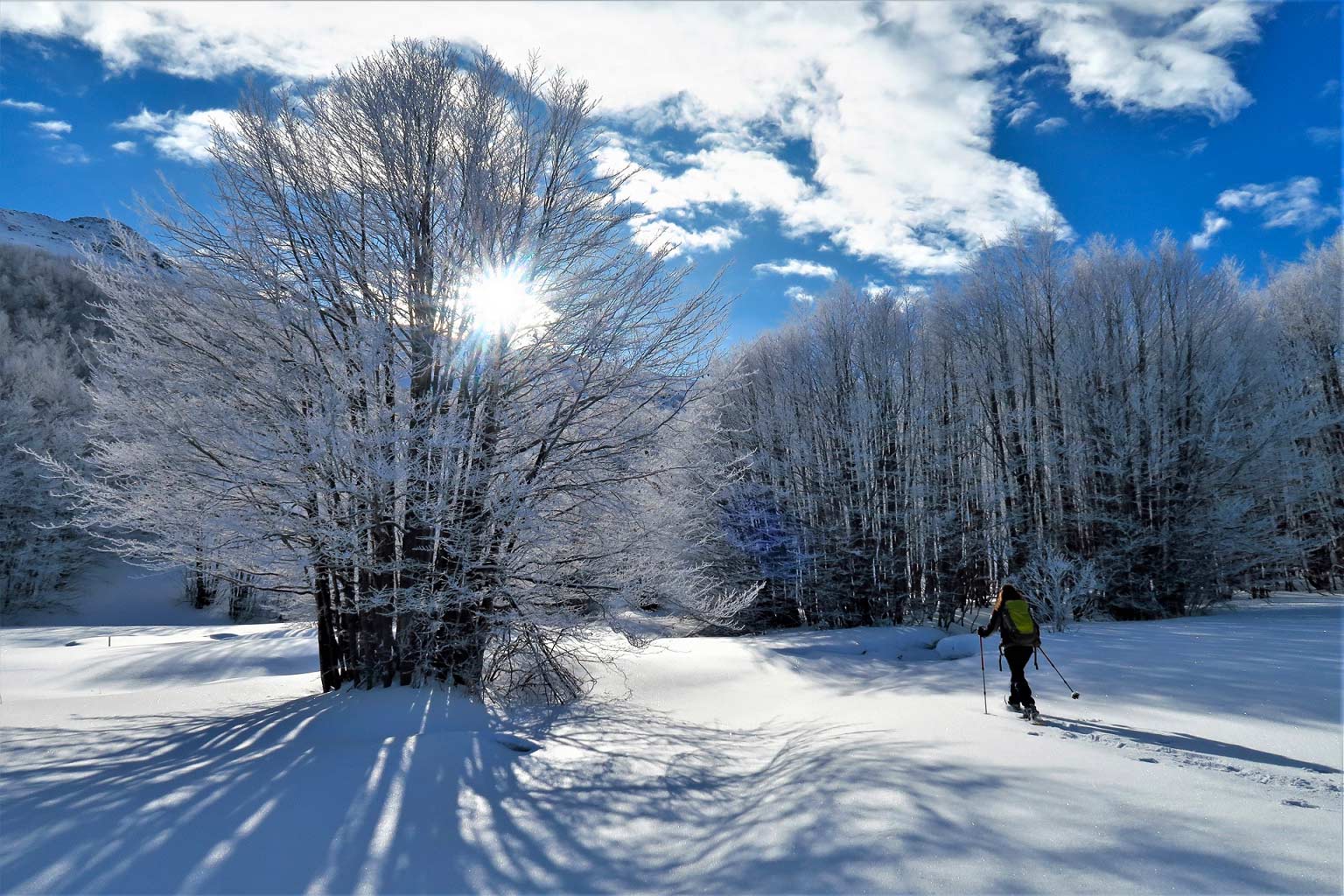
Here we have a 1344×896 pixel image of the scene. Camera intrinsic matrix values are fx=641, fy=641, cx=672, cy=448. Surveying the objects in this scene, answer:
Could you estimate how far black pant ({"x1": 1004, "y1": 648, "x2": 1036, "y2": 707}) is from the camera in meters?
6.16

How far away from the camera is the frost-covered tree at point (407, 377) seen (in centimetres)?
625

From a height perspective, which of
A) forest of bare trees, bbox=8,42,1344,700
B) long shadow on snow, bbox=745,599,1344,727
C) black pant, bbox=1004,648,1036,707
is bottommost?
long shadow on snow, bbox=745,599,1344,727

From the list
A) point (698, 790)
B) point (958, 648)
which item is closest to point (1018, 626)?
point (698, 790)

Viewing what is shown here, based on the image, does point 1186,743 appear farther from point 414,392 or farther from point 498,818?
point 414,392

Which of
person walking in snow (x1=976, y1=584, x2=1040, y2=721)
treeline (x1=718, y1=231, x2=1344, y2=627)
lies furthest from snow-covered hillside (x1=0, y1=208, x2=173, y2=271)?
person walking in snow (x1=976, y1=584, x2=1040, y2=721)

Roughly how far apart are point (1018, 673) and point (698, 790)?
367 centimetres

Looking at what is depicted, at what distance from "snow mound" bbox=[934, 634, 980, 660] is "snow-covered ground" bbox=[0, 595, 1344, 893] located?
361 centimetres

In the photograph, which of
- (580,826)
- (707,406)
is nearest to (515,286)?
(707,406)

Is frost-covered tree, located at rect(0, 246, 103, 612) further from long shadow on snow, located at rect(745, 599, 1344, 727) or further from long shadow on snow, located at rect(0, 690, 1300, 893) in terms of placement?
long shadow on snow, located at rect(745, 599, 1344, 727)

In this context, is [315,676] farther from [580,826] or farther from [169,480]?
[580,826]

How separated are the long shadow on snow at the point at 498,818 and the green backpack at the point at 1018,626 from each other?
6.61ft

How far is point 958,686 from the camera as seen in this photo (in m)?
8.12

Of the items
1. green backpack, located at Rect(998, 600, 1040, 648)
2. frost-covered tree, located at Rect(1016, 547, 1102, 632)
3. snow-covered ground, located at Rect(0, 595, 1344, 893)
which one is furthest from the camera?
frost-covered tree, located at Rect(1016, 547, 1102, 632)

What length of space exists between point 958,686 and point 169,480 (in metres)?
9.33
